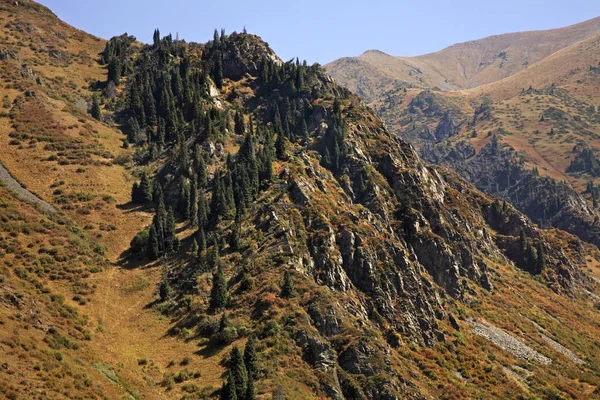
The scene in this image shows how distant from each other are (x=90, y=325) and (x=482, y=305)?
293ft

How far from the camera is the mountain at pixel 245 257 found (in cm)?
6322

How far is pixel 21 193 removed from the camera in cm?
9250

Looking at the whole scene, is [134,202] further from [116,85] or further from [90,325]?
[116,85]

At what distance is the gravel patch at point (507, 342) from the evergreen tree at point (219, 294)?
5717cm

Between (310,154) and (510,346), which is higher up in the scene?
(310,154)

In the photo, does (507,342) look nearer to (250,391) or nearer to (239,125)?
(250,391)

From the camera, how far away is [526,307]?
12362cm

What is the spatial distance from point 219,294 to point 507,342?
214 ft

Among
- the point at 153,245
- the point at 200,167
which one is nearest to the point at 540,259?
the point at 200,167

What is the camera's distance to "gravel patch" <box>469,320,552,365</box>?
96188 millimetres

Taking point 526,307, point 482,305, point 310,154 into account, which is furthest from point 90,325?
point 526,307

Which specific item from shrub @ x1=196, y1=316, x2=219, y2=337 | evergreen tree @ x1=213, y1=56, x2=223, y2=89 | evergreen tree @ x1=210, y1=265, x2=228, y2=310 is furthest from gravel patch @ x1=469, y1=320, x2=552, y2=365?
evergreen tree @ x1=213, y1=56, x2=223, y2=89

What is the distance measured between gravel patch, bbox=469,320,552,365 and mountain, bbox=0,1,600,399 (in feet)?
2.05

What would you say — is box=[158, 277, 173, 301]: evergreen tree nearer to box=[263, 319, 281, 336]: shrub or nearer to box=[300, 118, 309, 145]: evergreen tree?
box=[263, 319, 281, 336]: shrub
